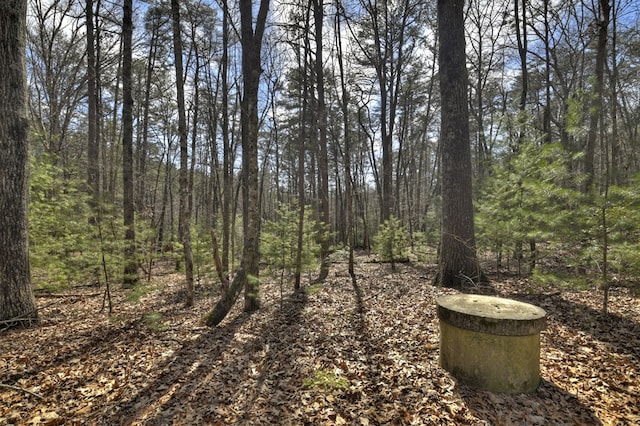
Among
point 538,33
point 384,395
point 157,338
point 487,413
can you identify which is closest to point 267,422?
point 384,395

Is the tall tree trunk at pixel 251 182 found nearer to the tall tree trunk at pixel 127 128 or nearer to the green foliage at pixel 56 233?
the green foliage at pixel 56 233

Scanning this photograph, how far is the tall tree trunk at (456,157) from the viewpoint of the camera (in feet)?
21.8

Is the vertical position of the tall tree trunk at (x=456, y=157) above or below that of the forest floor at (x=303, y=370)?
above

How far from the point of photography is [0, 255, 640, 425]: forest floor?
118 inches

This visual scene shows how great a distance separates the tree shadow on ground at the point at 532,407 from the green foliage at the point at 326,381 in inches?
52.7

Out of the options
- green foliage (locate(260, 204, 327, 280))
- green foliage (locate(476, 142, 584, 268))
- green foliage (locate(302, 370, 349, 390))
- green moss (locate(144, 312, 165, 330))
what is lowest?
green foliage (locate(302, 370, 349, 390))

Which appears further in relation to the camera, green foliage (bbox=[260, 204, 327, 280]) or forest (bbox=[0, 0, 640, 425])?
green foliage (bbox=[260, 204, 327, 280])

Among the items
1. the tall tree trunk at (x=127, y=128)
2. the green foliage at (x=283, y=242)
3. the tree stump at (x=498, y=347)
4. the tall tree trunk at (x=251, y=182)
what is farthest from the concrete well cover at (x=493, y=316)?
the tall tree trunk at (x=127, y=128)

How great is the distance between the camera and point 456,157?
6.73m

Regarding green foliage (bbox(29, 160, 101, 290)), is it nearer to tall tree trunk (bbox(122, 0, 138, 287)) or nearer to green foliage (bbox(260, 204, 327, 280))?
tall tree trunk (bbox(122, 0, 138, 287))

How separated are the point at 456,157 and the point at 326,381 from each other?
552 cm

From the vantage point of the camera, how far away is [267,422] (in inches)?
117

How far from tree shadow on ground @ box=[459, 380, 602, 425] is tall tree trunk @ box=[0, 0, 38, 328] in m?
6.37

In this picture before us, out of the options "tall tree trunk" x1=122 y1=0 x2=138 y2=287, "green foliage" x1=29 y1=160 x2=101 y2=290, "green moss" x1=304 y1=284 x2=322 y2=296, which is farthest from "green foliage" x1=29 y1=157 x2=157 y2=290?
"green moss" x1=304 y1=284 x2=322 y2=296
